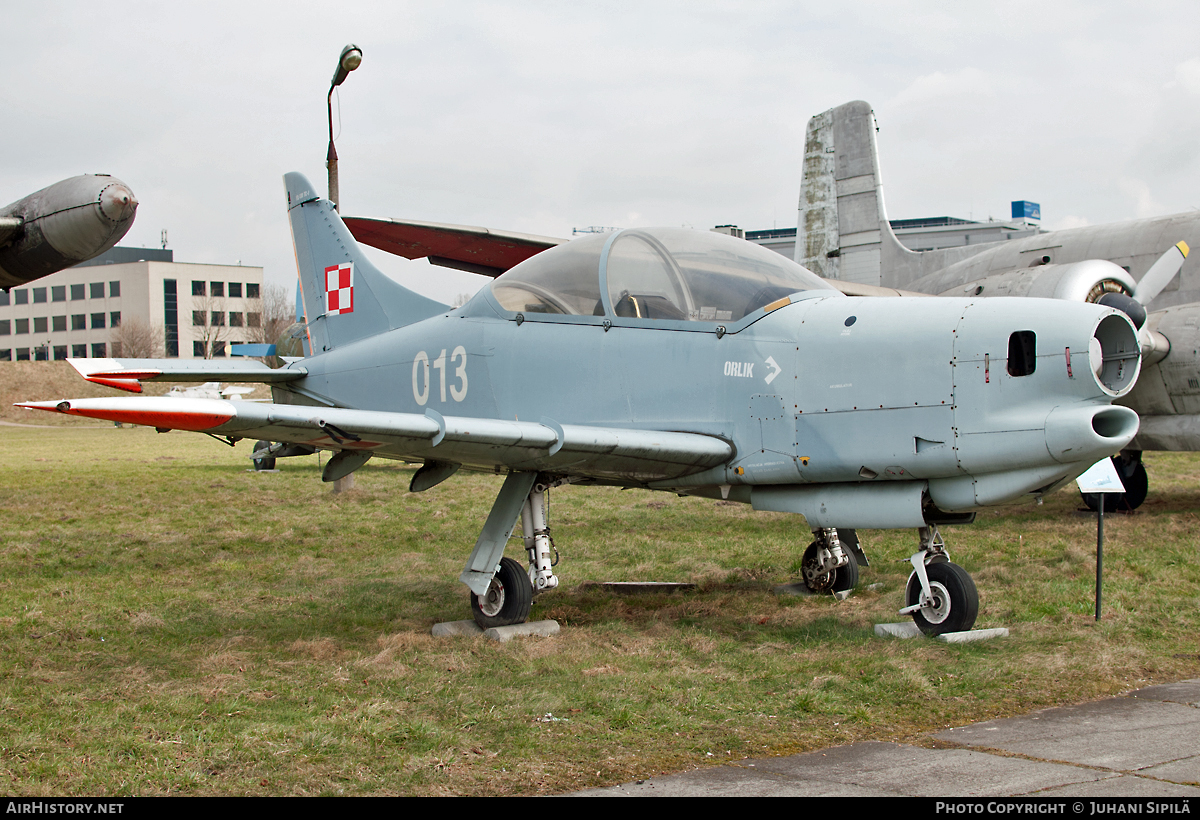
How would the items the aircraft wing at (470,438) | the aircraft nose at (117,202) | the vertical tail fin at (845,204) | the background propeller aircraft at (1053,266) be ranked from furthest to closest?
1. the vertical tail fin at (845,204)
2. the background propeller aircraft at (1053,266)
3. the aircraft nose at (117,202)
4. the aircraft wing at (470,438)

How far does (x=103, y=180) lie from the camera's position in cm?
967

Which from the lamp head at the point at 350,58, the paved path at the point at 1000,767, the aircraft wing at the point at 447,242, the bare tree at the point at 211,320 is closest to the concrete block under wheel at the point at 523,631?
the paved path at the point at 1000,767

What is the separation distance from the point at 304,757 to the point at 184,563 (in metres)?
6.53

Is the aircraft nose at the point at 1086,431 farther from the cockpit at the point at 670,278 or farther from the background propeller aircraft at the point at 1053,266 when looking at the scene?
the background propeller aircraft at the point at 1053,266

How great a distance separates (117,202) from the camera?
31.3ft

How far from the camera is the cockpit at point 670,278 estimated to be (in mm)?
6426

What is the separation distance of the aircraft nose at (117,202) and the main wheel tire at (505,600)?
5.57 metres

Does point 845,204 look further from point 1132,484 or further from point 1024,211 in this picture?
point 1024,211

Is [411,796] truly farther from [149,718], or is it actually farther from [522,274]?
[522,274]

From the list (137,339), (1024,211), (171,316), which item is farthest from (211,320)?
(1024,211)

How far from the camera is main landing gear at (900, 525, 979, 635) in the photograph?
231 inches

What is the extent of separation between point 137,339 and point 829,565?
8069 centimetres

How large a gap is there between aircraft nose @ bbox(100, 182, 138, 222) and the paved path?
8279 mm

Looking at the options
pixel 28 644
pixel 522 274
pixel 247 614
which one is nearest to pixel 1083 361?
pixel 522 274
